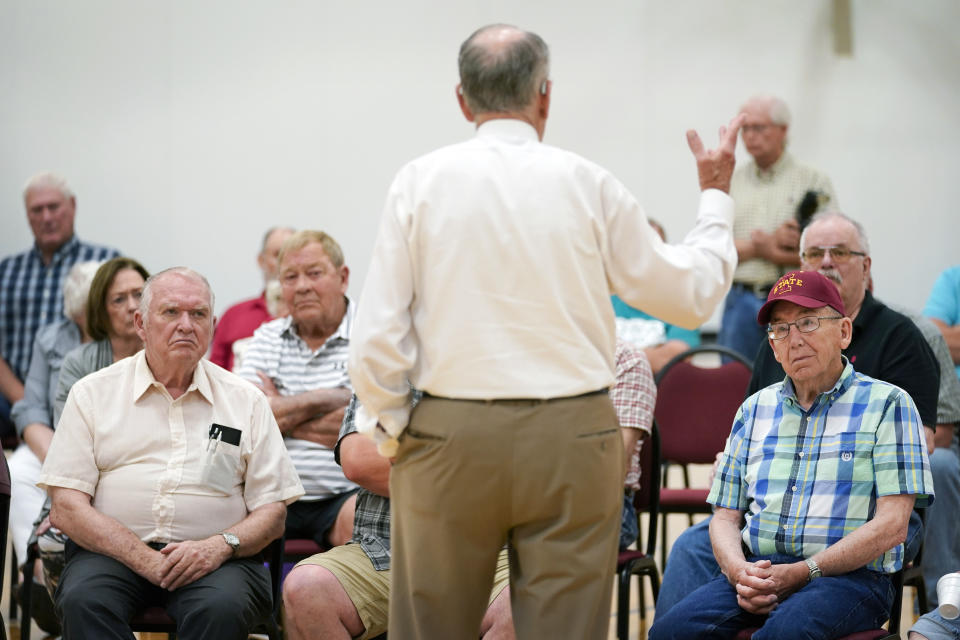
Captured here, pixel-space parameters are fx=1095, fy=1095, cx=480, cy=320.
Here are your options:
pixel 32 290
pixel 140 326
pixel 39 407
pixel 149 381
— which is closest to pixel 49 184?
pixel 32 290

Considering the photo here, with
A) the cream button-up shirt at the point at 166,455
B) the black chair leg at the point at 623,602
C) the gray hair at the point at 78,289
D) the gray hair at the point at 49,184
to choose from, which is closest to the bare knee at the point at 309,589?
the cream button-up shirt at the point at 166,455

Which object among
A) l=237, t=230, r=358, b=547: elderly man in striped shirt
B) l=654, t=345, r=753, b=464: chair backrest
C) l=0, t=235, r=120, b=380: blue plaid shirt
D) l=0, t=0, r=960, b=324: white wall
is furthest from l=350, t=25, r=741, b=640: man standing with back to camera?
l=0, t=0, r=960, b=324: white wall

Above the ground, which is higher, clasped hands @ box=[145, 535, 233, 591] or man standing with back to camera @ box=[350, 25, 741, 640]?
man standing with back to camera @ box=[350, 25, 741, 640]

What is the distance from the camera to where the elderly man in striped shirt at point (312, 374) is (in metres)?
3.34

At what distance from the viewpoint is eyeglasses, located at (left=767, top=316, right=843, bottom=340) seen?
8.77 feet

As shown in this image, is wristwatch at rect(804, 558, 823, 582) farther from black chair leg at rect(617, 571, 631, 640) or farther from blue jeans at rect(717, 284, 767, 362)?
blue jeans at rect(717, 284, 767, 362)

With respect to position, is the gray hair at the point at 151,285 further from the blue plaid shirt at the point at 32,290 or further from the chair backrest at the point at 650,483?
the blue plaid shirt at the point at 32,290

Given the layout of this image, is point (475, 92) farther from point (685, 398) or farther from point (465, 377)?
point (685, 398)

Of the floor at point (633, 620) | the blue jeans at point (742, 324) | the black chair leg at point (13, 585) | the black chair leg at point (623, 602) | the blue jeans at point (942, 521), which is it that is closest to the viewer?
the black chair leg at point (623, 602)

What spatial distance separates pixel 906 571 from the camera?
2.83 meters

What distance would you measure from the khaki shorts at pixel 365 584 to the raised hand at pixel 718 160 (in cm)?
108

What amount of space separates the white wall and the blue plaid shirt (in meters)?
1.05

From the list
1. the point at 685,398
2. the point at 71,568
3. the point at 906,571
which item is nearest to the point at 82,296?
the point at 71,568

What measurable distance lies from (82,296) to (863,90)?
4.65 m
